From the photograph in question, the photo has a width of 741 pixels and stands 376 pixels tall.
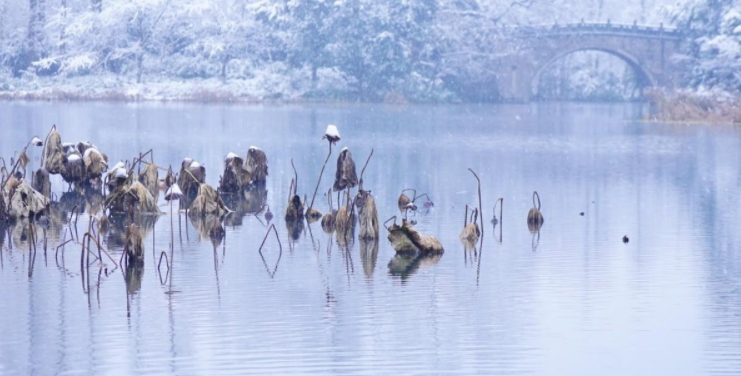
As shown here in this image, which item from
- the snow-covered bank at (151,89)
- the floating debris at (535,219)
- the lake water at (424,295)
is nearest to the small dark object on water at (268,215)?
the lake water at (424,295)

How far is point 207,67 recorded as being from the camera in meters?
69.1

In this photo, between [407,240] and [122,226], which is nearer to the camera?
[407,240]

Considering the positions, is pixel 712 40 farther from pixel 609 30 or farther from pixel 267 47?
pixel 267 47

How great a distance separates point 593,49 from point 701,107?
20.9 metres

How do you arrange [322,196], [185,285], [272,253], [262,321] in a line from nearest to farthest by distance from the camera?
[262,321]
[185,285]
[272,253]
[322,196]

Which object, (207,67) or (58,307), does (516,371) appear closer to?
(58,307)

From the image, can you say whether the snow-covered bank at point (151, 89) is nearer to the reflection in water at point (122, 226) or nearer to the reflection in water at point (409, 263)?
the reflection in water at point (122, 226)

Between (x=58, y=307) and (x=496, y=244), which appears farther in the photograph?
(x=496, y=244)

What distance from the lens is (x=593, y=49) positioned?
234 ft

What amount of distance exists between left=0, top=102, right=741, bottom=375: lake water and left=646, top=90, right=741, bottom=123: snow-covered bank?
22411 millimetres

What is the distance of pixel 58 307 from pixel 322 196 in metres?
10.9

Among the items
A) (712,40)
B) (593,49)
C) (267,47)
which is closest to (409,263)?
(712,40)

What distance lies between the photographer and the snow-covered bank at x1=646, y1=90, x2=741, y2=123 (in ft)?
162

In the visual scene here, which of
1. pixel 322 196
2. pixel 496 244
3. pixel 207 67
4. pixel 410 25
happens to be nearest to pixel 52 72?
pixel 207 67
